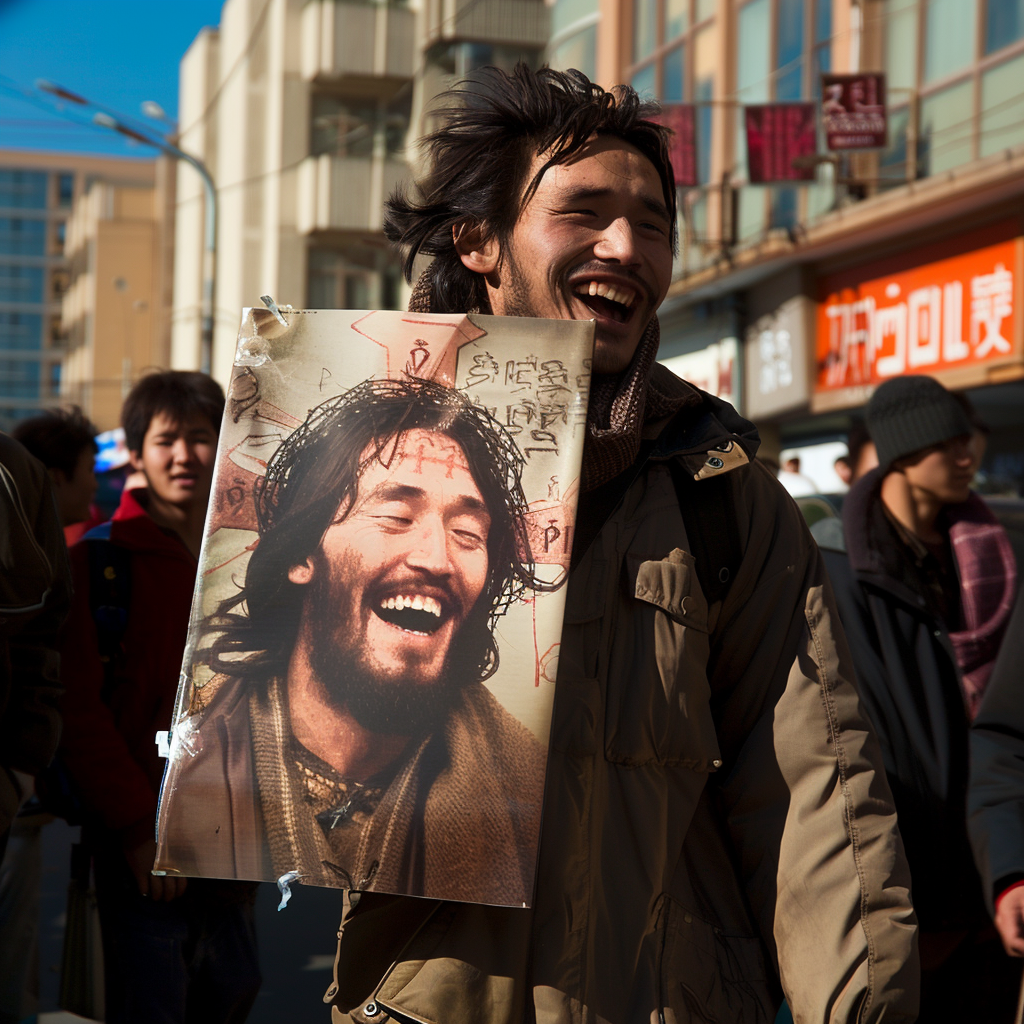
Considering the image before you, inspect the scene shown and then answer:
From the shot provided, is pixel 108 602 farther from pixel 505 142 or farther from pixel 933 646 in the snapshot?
pixel 933 646

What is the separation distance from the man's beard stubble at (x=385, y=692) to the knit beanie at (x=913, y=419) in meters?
2.18

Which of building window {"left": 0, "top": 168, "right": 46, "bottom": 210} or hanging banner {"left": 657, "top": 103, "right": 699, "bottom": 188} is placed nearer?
hanging banner {"left": 657, "top": 103, "right": 699, "bottom": 188}

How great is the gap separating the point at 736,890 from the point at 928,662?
1333 millimetres

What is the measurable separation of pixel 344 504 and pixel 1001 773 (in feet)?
4.80

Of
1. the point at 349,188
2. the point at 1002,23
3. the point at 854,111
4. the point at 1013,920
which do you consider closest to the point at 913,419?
the point at 1013,920

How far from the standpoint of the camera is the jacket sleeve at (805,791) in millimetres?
1566

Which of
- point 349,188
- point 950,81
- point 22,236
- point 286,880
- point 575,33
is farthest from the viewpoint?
point 22,236

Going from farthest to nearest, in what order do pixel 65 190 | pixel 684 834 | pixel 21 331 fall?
pixel 21 331, pixel 65 190, pixel 684 834

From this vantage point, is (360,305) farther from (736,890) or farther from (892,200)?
(736,890)

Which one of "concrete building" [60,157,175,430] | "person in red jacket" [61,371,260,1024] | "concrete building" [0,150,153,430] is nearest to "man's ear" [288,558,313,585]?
"person in red jacket" [61,371,260,1024]

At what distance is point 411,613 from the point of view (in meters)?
1.46

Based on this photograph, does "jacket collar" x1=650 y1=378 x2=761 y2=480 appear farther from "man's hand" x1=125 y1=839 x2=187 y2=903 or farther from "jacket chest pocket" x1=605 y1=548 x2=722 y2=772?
"man's hand" x1=125 y1=839 x2=187 y2=903

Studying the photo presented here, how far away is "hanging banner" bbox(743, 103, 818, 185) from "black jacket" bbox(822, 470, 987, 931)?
37.6ft

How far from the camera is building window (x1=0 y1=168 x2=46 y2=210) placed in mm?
106500
